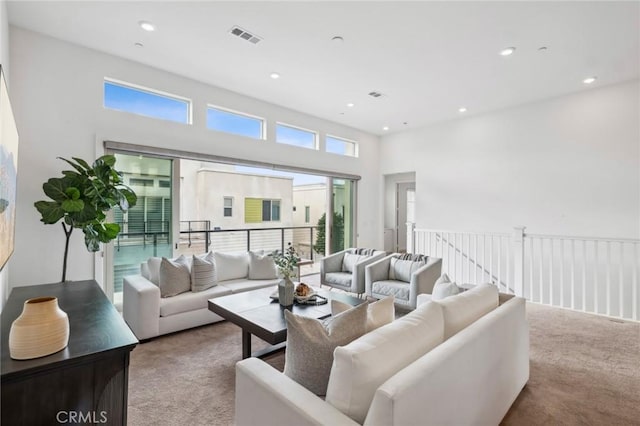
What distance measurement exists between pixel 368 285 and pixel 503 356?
243 cm

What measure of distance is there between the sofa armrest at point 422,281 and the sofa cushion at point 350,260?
1.16 m

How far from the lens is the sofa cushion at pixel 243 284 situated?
3.92 m

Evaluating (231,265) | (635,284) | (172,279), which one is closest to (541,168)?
(635,284)

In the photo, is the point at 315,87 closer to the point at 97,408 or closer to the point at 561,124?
the point at 561,124

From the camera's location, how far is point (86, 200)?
2.92 m

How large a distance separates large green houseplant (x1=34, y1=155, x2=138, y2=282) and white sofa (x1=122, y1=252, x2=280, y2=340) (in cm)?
63

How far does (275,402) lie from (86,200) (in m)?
Result: 2.78

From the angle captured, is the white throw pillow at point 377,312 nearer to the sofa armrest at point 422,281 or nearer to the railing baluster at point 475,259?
the sofa armrest at point 422,281

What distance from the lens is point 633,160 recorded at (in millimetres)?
4332

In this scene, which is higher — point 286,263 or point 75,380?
point 286,263

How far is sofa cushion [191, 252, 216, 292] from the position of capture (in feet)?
12.1

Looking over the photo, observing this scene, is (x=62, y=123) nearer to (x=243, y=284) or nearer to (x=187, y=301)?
(x=187, y=301)

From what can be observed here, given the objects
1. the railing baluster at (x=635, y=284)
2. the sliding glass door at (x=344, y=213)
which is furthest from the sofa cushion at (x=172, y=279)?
the railing baluster at (x=635, y=284)

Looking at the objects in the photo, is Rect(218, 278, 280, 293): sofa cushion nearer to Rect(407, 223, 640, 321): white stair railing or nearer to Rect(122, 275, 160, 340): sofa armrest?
Rect(122, 275, 160, 340): sofa armrest
